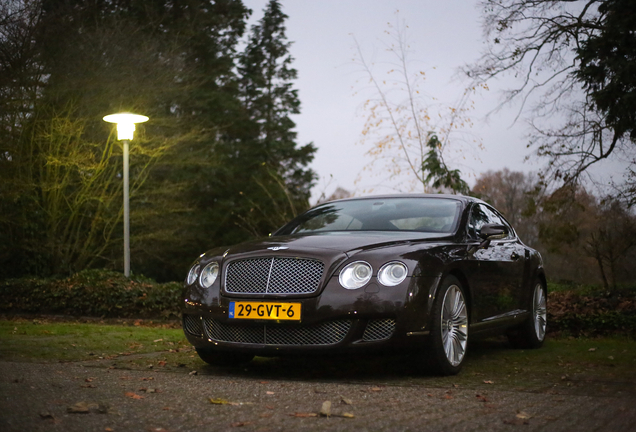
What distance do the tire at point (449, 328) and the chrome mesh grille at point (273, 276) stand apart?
904mm

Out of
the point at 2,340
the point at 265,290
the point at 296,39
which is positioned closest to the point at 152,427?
the point at 265,290

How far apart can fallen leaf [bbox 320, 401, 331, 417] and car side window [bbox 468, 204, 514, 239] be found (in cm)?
295

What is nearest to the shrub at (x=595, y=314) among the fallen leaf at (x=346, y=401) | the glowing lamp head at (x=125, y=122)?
the fallen leaf at (x=346, y=401)

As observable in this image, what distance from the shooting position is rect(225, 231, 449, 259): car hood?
Result: 214 inches

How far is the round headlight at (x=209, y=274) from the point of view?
5.75 metres

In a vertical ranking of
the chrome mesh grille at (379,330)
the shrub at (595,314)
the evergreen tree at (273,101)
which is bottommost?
the shrub at (595,314)

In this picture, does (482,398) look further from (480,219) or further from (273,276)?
(480,219)

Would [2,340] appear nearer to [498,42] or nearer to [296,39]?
[498,42]

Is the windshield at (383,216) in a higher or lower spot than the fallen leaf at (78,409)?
higher

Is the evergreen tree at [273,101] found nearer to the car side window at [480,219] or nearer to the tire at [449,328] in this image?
the car side window at [480,219]

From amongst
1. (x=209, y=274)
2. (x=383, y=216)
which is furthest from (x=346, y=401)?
(x=383, y=216)

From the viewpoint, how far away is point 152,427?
345 centimetres

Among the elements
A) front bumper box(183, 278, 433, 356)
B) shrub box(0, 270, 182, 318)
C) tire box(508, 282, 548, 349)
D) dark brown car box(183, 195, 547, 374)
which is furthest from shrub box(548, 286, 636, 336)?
shrub box(0, 270, 182, 318)

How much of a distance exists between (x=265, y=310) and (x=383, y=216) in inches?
68.5
